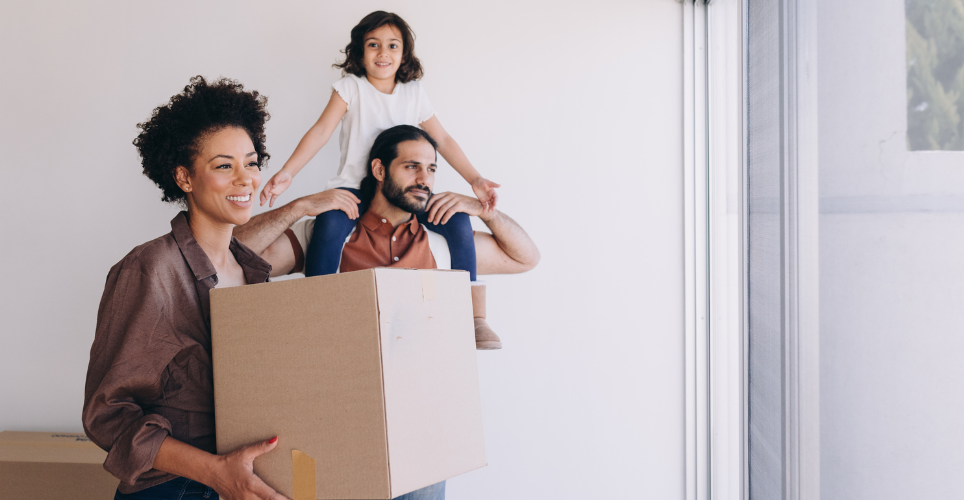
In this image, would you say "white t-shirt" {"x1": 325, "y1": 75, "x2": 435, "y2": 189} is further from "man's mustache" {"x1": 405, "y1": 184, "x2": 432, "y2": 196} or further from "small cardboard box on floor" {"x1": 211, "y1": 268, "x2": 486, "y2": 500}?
"small cardboard box on floor" {"x1": 211, "y1": 268, "x2": 486, "y2": 500}

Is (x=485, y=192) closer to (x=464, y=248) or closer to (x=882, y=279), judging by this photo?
(x=464, y=248)

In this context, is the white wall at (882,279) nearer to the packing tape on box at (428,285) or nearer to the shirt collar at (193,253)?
the packing tape on box at (428,285)

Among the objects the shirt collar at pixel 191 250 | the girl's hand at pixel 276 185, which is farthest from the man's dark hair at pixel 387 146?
the shirt collar at pixel 191 250

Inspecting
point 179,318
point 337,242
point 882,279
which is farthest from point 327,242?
point 882,279

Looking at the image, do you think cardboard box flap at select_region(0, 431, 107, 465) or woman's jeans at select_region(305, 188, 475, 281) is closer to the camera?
woman's jeans at select_region(305, 188, 475, 281)

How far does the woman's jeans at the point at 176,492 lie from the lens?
3.40 feet

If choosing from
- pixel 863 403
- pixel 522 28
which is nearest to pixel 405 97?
pixel 522 28

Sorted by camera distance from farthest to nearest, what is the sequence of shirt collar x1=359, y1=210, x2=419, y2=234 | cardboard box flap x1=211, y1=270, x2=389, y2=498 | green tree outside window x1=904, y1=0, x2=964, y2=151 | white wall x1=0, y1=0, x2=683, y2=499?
1. white wall x1=0, y1=0, x2=683, y2=499
2. shirt collar x1=359, y1=210, x2=419, y2=234
3. cardboard box flap x1=211, y1=270, x2=389, y2=498
4. green tree outside window x1=904, y1=0, x2=964, y2=151

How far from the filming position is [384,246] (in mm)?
1700

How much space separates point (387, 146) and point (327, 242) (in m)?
0.33

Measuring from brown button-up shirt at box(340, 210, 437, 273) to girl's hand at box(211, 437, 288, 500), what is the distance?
2.59 ft

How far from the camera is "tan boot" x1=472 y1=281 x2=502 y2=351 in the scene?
1.61 m

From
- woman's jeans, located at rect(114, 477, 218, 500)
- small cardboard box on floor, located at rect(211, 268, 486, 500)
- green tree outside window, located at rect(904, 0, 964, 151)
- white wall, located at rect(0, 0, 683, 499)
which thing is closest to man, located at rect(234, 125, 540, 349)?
white wall, located at rect(0, 0, 683, 499)

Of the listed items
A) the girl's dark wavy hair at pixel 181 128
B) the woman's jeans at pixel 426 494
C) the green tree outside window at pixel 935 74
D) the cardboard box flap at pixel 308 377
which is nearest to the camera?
the green tree outside window at pixel 935 74
